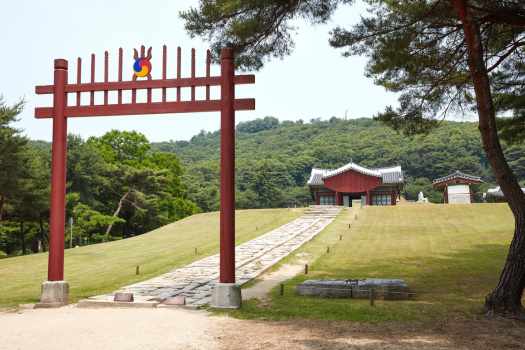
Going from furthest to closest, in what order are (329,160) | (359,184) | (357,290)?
(329,160)
(359,184)
(357,290)

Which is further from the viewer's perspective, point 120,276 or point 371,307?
point 120,276

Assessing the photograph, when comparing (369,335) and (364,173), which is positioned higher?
(364,173)

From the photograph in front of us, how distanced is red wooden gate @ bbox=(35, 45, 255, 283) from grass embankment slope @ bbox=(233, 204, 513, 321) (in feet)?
6.11

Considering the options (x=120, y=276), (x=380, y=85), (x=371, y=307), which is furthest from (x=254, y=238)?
(x=371, y=307)

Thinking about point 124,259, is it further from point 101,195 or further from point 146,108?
point 101,195

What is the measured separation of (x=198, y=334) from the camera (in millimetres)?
6551

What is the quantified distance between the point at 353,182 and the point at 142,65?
30926mm

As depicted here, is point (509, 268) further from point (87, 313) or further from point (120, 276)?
point (120, 276)

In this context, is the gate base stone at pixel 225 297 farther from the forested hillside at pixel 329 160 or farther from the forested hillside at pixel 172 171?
the forested hillside at pixel 329 160

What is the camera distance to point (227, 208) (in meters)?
8.40

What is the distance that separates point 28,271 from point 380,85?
13.4m

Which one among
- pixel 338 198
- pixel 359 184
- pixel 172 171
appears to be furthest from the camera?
pixel 172 171

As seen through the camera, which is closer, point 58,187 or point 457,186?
point 58,187

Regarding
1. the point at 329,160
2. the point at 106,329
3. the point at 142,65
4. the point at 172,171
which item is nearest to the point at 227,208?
the point at 106,329
